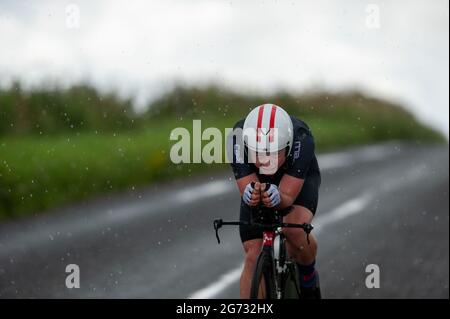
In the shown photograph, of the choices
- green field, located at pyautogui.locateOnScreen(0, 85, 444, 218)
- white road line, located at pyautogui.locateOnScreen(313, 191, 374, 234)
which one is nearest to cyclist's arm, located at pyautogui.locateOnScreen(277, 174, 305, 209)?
green field, located at pyautogui.locateOnScreen(0, 85, 444, 218)

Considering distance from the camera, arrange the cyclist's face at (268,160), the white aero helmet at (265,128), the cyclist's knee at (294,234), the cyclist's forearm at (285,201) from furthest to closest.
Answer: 1. the cyclist's knee at (294,234)
2. the cyclist's forearm at (285,201)
3. the cyclist's face at (268,160)
4. the white aero helmet at (265,128)

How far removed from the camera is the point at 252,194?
528 cm

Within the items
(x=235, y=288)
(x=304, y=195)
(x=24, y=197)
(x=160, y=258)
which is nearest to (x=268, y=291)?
(x=304, y=195)

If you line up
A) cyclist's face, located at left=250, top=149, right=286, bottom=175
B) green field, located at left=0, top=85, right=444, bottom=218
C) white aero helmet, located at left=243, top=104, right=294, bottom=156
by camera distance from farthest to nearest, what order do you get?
green field, located at left=0, top=85, right=444, bottom=218, cyclist's face, located at left=250, top=149, right=286, bottom=175, white aero helmet, located at left=243, top=104, right=294, bottom=156

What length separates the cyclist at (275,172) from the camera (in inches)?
206

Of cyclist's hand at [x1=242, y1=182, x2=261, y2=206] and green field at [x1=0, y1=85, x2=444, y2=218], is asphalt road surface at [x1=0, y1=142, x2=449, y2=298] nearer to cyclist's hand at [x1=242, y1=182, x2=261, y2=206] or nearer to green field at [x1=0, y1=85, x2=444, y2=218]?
green field at [x1=0, y1=85, x2=444, y2=218]

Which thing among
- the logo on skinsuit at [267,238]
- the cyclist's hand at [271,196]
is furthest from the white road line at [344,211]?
the cyclist's hand at [271,196]

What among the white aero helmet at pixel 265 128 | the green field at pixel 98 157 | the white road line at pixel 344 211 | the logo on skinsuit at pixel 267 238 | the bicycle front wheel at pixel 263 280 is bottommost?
the bicycle front wheel at pixel 263 280

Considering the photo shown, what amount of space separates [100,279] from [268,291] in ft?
12.9

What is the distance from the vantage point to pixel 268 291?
19.0 ft

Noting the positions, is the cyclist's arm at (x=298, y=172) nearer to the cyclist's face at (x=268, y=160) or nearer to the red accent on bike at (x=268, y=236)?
the cyclist's face at (x=268, y=160)

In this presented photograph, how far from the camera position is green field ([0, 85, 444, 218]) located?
12773 millimetres

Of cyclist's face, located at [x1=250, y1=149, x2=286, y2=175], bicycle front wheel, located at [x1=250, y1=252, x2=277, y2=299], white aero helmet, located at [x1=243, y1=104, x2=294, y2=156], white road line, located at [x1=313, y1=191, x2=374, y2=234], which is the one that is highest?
white road line, located at [x1=313, y1=191, x2=374, y2=234]

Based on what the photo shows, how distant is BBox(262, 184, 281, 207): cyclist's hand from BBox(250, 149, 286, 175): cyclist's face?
6.1 inches
